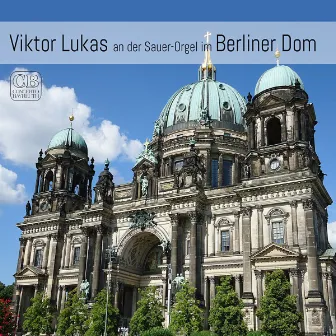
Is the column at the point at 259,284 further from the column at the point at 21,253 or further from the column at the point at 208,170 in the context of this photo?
the column at the point at 21,253

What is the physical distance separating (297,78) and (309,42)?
2985cm

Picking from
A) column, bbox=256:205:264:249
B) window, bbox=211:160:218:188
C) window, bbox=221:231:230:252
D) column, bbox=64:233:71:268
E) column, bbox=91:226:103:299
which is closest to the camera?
column, bbox=256:205:264:249

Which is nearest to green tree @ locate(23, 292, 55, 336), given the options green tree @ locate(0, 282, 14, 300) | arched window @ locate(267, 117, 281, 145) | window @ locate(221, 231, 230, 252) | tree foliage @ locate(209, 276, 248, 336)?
window @ locate(221, 231, 230, 252)

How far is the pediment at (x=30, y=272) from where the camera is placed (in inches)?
2254

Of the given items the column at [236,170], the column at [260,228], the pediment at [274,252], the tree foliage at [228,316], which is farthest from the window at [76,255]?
the column at [260,228]

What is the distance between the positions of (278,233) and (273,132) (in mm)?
12063

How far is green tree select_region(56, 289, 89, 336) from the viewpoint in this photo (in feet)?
155

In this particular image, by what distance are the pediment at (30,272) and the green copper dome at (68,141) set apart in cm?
1707

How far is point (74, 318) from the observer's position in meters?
47.0

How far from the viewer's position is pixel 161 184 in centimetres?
5459

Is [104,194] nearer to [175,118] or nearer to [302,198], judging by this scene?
[175,118]

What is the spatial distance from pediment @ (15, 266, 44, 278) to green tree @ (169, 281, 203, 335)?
22996 millimetres

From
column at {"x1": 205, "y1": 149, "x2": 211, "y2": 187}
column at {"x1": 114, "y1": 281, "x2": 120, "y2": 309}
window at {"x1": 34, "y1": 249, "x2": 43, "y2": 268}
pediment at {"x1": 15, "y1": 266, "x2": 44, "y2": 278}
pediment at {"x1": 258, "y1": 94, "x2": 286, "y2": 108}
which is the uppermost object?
pediment at {"x1": 258, "y1": 94, "x2": 286, "y2": 108}

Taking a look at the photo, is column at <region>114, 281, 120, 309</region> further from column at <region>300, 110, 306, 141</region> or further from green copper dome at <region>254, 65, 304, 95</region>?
green copper dome at <region>254, 65, 304, 95</region>
